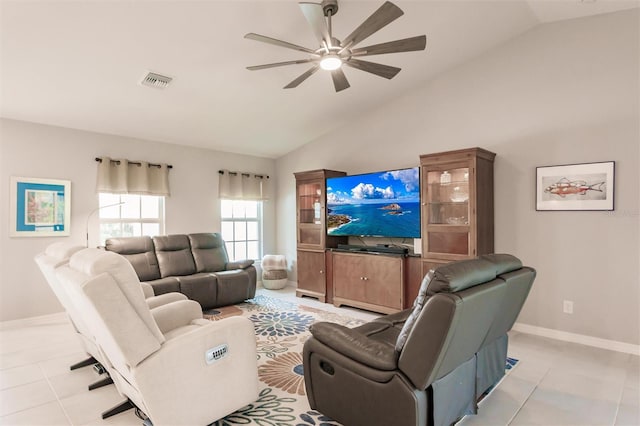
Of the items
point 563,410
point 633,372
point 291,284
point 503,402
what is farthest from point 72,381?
point 633,372

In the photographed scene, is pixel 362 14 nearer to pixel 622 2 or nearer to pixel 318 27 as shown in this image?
pixel 318 27

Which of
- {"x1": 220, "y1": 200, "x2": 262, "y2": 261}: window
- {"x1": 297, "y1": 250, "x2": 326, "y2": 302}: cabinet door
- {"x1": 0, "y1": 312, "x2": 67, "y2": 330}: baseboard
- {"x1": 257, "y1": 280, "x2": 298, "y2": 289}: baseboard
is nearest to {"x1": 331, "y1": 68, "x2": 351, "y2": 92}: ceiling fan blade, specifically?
{"x1": 297, "y1": 250, "x2": 326, "y2": 302}: cabinet door

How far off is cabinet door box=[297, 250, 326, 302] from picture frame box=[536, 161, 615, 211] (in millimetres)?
2937

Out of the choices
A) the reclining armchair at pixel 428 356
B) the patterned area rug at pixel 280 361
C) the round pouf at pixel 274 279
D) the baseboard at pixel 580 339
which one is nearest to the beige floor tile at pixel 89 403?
the patterned area rug at pixel 280 361

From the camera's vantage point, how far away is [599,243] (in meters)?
3.46

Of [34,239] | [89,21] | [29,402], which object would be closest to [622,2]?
[89,21]

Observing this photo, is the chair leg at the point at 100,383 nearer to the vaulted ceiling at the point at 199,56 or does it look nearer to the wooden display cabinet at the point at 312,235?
the vaulted ceiling at the point at 199,56

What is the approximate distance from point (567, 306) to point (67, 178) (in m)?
6.04

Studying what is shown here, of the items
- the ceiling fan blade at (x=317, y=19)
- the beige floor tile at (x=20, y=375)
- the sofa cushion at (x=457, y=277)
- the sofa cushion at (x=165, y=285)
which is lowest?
the beige floor tile at (x=20, y=375)

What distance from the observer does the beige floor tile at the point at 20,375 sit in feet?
8.92

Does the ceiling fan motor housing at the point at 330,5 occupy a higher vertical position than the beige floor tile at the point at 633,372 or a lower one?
higher

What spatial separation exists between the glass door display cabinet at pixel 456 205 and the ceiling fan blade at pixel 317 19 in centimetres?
203

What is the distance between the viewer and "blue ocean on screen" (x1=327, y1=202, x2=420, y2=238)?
14.5ft

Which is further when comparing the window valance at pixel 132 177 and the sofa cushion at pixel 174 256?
the sofa cushion at pixel 174 256
